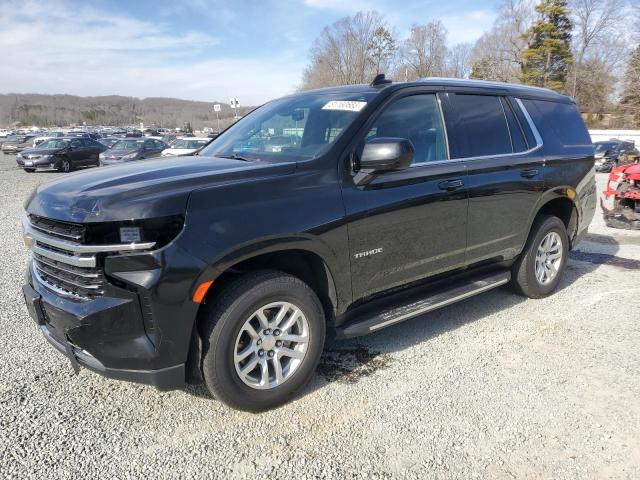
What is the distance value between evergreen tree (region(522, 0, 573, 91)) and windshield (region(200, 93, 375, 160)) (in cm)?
5079

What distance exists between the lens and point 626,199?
8312 mm

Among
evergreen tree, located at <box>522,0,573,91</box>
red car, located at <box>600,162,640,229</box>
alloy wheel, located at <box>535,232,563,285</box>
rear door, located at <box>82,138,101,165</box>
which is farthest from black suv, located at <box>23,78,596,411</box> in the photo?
evergreen tree, located at <box>522,0,573,91</box>

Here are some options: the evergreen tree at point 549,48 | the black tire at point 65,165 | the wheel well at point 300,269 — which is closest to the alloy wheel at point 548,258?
the wheel well at point 300,269

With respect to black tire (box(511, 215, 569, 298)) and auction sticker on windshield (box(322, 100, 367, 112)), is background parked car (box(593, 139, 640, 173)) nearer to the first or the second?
black tire (box(511, 215, 569, 298))

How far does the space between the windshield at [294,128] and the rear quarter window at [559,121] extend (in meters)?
2.09

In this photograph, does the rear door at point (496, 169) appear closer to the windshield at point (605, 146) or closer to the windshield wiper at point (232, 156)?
the windshield wiper at point (232, 156)

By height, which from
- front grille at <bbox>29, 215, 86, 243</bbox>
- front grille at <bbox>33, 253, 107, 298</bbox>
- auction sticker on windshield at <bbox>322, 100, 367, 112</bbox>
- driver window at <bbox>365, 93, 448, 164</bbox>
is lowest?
front grille at <bbox>33, 253, 107, 298</bbox>

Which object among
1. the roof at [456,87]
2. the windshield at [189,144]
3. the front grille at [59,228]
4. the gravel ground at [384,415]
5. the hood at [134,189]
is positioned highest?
the roof at [456,87]

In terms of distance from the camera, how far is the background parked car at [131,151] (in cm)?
1905

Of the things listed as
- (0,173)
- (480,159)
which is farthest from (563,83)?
(480,159)

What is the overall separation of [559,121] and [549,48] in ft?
166

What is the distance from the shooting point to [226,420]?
9.21ft

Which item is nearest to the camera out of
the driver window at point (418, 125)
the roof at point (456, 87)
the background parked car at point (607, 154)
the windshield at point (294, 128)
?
the windshield at point (294, 128)

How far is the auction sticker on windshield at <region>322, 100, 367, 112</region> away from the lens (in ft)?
10.9
